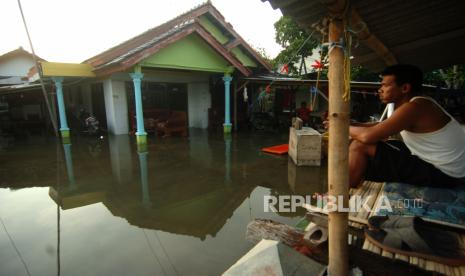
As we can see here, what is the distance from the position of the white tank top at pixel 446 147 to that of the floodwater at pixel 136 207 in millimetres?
2148

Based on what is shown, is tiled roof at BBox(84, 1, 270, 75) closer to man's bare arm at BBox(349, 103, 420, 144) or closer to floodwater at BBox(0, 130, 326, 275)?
floodwater at BBox(0, 130, 326, 275)

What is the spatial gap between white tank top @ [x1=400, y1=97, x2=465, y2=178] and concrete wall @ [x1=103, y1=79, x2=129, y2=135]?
1093 centimetres

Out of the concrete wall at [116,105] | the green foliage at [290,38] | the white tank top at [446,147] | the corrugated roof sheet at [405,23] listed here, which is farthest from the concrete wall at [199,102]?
the white tank top at [446,147]

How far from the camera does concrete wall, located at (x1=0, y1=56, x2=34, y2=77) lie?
75.2 ft

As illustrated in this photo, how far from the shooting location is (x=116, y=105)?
36.7ft

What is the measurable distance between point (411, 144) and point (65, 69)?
10435 mm

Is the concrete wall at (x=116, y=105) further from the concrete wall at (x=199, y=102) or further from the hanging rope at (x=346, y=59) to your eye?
the hanging rope at (x=346, y=59)

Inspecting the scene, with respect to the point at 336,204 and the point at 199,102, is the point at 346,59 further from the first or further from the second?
the point at 199,102

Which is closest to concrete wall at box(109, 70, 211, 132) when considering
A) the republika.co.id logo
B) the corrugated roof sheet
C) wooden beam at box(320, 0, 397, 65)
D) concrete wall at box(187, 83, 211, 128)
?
concrete wall at box(187, 83, 211, 128)

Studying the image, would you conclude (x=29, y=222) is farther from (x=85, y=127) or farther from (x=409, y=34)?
(x=85, y=127)

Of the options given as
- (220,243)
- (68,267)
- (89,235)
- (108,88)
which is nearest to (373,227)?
(220,243)

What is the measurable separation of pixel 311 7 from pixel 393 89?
102 centimetres

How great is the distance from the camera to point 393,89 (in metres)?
2.37

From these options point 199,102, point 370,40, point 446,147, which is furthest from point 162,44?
point 446,147
